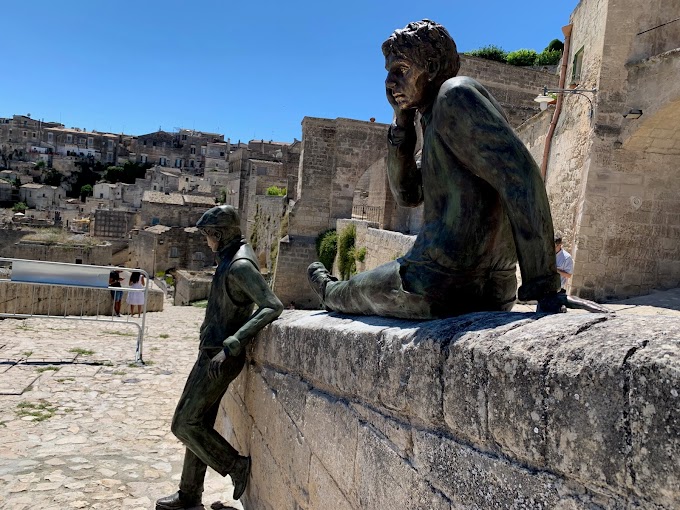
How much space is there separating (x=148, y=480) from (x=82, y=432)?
1.13 meters

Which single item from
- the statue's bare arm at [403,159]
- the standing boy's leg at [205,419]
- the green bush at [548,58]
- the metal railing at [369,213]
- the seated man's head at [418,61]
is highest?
the green bush at [548,58]

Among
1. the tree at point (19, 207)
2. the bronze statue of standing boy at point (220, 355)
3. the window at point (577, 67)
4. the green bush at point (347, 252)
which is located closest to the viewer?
the bronze statue of standing boy at point (220, 355)

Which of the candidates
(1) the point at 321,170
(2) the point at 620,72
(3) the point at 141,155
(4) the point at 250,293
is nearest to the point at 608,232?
(2) the point at 620,72

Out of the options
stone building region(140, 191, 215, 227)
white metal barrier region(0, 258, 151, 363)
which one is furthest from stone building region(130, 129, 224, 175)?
white metal barrier region(0, 258, 151, 363)

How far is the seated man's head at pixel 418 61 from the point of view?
1987 millimetres

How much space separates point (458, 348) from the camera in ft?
4.61

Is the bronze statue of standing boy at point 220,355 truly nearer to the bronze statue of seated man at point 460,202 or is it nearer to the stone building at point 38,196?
the bronze statue of seated man at point 460,202

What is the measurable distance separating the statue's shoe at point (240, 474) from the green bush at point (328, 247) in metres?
14.9

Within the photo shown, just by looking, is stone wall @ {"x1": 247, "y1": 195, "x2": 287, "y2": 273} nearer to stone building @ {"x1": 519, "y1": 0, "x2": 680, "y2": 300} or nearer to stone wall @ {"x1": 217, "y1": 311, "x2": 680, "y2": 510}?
stone building @ {"x1": 519, "y1": 0, "x2": 680, "y2": 300}

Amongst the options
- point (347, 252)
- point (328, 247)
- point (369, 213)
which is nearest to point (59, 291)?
point (347, 252)

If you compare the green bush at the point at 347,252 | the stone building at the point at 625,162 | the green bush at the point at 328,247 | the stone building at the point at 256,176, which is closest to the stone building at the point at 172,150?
the stone building at the point at 256,176

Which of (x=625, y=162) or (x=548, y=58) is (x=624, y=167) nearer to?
(x=625, y=162)

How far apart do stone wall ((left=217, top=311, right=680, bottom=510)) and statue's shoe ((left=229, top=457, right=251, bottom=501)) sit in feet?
2.74

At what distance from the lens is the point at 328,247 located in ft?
60.3
